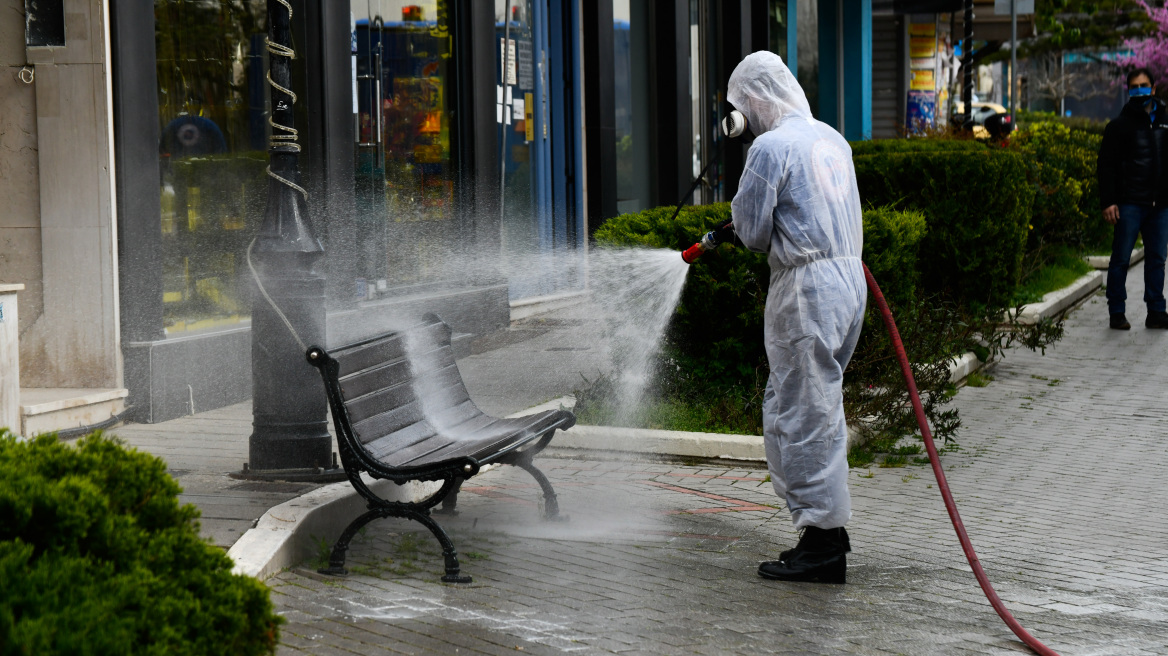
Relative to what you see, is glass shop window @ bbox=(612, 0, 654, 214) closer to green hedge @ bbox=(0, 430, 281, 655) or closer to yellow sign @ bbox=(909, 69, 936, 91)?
green hedge @ bbox=(0, 430, 281, 655)

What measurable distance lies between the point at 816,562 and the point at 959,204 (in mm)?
6407

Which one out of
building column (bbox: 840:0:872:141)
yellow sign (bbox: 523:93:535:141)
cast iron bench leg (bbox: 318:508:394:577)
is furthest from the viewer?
building column (bbox: 840:0:872:141)

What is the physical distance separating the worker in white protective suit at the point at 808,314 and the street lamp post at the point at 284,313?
2183mm

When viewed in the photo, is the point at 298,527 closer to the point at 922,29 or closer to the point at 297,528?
the point at 297,528

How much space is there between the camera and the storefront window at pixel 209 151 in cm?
838

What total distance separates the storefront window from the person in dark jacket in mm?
7646

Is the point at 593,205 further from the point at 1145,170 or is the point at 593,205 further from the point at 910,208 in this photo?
the point at 1145,170

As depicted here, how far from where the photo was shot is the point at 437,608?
4.56m

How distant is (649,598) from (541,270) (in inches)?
361

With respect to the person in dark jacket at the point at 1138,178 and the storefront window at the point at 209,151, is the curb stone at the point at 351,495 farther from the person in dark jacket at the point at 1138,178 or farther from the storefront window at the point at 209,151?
the person in dark jacket at the point at 1138,178

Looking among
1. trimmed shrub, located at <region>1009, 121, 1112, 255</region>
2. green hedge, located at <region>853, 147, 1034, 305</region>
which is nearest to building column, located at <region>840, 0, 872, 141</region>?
trimmed shrub, located at <region>1009, 121, 1112, 255</region>

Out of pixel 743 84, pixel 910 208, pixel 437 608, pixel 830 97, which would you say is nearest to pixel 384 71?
pixel 910 208

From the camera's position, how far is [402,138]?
1122cm

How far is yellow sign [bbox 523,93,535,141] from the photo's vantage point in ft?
43.5
